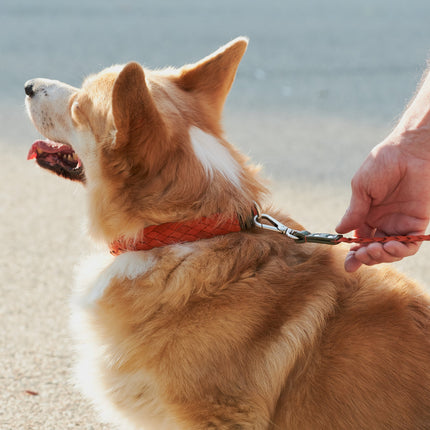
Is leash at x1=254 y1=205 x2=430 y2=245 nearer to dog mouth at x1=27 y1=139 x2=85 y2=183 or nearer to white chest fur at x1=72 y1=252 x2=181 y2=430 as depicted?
white chest fur at x1=72 y1=252 x2=181 y2=430

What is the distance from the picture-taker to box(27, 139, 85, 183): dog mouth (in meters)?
2.78

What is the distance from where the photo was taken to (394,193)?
2.46 meters

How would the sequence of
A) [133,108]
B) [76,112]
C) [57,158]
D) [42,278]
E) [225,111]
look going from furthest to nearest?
[225,111] < [42,278] < [57,158] < [76,112] < [133,108]

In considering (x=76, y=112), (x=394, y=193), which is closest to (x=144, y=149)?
(x=76, y=112)

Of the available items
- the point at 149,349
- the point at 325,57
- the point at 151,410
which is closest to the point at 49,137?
the point at 149,349

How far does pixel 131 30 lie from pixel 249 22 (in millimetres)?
3109

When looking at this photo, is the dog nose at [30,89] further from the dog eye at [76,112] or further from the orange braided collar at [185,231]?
the orange braided collar at [185,231]

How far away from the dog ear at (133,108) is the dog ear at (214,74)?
1.64 feet

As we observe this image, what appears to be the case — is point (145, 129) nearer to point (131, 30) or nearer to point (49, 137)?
point (49, 137)

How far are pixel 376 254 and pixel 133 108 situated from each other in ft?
3.28

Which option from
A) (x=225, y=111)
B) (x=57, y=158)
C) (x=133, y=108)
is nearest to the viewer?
(x=133, y=108)

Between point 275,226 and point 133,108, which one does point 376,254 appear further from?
point 133,108

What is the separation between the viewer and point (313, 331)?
7.38ft

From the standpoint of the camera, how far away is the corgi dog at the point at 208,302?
221 cm
